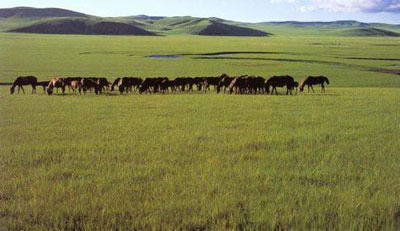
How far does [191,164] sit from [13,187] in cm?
331

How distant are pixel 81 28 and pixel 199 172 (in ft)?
595

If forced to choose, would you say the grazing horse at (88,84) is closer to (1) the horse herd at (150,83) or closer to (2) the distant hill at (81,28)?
(1) the horse herd at (150,83)

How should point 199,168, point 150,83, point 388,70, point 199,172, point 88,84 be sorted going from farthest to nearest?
point 388,70, point 150,83, point 88,84, point 199,168, point 199,172

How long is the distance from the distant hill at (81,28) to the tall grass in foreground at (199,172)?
165 metres

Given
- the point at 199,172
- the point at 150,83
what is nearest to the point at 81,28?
the point at 150,83

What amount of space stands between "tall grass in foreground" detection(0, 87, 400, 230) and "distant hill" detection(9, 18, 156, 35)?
16460 centimetres

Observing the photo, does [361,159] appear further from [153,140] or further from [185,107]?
[185,107]

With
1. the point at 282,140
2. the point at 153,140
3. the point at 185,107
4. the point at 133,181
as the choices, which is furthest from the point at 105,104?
the point at 133,181

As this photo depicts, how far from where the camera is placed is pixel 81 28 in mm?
176750

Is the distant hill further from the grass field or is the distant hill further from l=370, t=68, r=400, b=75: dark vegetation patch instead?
Answer: the grass field

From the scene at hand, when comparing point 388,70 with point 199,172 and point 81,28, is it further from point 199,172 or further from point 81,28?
point 81,28

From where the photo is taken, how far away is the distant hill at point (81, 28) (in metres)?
167

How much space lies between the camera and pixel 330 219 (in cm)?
555

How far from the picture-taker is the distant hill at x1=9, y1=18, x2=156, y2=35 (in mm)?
167125
